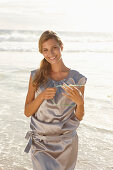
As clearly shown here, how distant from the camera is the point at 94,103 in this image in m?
6.53

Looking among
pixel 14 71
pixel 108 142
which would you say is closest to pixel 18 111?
pixel 108 142

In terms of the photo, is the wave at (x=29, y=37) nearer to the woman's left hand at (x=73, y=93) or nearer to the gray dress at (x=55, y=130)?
the gray dress at (x=55, y=130)

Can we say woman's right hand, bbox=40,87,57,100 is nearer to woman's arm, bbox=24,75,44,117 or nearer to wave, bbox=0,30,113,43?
woman's arm, bbox=24,75,44,117

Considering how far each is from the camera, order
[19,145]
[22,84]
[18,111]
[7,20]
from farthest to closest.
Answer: [7,20], [22,84], [18,111], [19,145]

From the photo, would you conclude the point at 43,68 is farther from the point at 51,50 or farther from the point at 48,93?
the point at 48,93

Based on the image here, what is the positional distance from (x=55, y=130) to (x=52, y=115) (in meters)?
0.13

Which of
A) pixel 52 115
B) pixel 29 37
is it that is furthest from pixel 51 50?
pixel 29 37

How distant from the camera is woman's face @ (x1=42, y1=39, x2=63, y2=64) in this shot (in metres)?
2.36

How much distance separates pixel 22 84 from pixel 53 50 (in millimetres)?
6266

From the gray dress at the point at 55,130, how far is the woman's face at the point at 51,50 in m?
0.18

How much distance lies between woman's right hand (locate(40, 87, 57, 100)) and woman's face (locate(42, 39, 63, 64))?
0.34m

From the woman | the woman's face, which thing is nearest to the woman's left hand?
the woman

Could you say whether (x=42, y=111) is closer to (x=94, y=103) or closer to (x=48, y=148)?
(x=48, y=148)

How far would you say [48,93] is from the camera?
217cm
